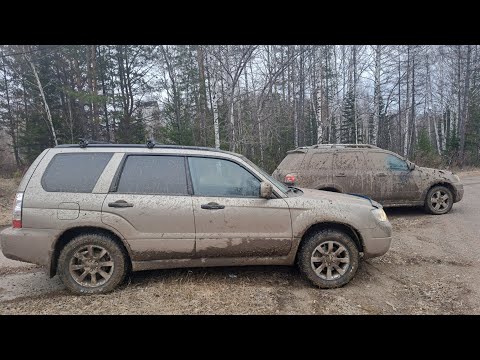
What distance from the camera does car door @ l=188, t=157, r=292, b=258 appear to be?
3377mm

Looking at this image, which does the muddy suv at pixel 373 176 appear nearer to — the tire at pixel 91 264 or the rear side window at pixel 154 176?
the rear side window at pixel 154 176

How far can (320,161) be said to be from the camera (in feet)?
22.0

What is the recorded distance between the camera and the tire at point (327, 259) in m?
3.50

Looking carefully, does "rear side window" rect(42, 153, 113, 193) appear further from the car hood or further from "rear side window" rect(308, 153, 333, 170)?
"rear side window" rect(308, 153, 333, 170)

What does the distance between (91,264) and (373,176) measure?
20.4ft

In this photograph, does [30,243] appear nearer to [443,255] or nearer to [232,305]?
[232,305]

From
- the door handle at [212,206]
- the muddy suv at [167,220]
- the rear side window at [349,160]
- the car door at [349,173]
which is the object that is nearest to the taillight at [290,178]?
the car door at [349,173]

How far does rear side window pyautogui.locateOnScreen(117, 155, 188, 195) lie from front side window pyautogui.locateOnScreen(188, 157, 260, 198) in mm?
166

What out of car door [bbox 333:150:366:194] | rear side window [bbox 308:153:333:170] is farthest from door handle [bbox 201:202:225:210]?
car door [bbox 333:150:366:194]

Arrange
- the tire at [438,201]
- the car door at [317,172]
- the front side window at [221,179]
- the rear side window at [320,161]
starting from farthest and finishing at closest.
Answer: the tire at [438,201]
the rear side window at [320,161]
the car door at [317,172]
the front side window at [221,179]

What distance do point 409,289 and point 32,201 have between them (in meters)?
4.81

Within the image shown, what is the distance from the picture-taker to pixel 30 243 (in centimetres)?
324

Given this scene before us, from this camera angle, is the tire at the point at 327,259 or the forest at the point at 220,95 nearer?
the tire at the point at 327,259

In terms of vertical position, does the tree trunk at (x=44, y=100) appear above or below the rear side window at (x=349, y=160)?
above
